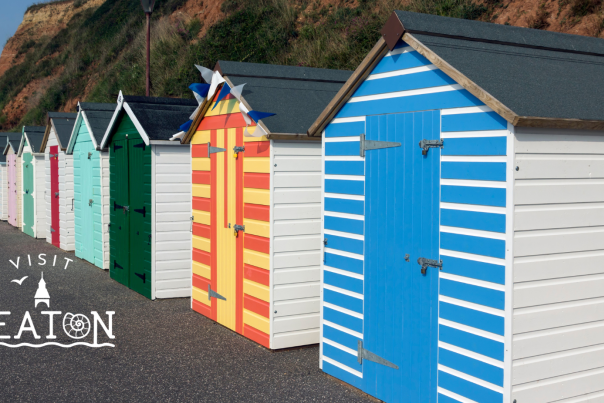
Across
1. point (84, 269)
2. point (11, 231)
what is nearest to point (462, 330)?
point (84, 269)

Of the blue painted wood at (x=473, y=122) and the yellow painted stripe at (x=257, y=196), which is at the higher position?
the blue painted wood at (x=473, y=122)

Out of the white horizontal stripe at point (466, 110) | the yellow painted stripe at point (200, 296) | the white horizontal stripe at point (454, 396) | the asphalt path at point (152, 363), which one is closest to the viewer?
the white horizontal stripe at point (466, 110)

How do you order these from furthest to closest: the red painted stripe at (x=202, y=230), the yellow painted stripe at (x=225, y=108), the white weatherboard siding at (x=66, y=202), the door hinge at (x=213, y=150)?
the white weatherboard siding at (x=66, y=202), the red painted stripe at (x=202, y=230), the door hinge at (x=213, y=150), the yellow painted stripe at (x=225, y=108)

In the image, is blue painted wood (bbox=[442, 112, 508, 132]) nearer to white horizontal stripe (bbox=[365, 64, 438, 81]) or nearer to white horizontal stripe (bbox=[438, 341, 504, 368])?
white horizontal stripe (bbox=[365, 64, 438, 81])

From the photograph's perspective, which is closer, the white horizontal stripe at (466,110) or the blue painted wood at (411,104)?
the white horizontal stripe at (466,110)

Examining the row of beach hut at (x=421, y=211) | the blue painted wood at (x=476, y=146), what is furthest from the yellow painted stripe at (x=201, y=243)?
the blue painted wood at (x=476, y=146)

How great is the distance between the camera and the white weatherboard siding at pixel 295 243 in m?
6.57

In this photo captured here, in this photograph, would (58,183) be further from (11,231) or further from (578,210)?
(578,210)

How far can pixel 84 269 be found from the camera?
38.8 feet

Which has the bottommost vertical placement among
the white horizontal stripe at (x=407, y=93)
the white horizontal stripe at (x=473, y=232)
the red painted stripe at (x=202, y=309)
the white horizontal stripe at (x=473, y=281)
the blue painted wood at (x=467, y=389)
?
the red painted stripe at (x=202, y=309)

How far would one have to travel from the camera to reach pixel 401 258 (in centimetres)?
489

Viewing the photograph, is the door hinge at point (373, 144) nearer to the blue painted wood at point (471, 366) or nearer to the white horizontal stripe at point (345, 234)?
the white horizontal stripe at point (345, 234)

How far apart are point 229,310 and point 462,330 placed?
3.75m

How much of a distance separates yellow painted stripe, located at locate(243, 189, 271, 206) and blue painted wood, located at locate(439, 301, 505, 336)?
262cm
